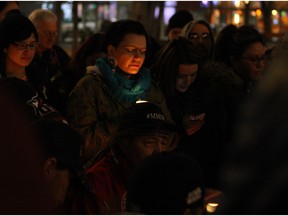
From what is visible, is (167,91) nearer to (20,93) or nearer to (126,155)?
(126,155)

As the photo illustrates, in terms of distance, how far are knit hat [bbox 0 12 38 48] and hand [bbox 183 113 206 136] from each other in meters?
1.11

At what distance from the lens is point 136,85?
3744 millimetres

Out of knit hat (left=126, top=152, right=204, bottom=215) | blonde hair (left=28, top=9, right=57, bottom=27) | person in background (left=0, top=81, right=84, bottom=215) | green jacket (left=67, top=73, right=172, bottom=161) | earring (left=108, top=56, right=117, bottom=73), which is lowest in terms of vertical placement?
green jacket (left=67, top=73, right=172, bottom=161)

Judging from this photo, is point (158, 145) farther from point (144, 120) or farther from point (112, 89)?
point (112, 89)

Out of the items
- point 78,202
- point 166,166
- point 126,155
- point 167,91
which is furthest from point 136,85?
point 166,166

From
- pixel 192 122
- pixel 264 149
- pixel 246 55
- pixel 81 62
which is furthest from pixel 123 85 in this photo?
pixel 264 149

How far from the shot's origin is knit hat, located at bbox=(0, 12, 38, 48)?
3682 mm

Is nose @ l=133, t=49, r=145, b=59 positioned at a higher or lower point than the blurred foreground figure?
lower

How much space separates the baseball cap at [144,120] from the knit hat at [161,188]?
4.15 ft

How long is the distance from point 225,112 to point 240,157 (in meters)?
3.51

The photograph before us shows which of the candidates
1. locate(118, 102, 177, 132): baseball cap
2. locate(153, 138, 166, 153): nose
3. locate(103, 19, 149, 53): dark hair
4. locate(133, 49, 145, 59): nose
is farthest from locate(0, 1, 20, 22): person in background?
locate(153, 138, 166, 153): nose

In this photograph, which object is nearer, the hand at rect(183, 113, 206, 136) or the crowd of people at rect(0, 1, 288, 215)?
the crowd of people at rect(0, 1, 288, 215)

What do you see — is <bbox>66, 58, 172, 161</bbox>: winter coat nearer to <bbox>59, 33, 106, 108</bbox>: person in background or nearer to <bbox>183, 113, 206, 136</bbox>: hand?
<bbox>183, 113, 206, 136</bbox>: hand

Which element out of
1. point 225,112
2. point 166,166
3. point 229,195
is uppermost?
point 229,195
